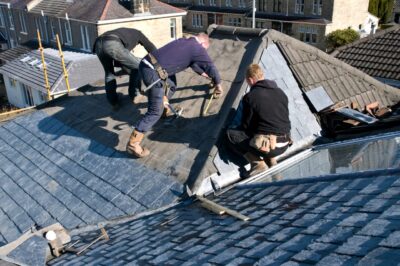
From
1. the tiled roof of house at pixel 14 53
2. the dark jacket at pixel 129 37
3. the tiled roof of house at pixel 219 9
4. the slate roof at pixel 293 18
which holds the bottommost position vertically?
the tiled roof of house at pixel 14 53

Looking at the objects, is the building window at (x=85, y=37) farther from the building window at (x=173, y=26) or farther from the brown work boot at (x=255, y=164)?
the brown work boot at (x=255, y=164)

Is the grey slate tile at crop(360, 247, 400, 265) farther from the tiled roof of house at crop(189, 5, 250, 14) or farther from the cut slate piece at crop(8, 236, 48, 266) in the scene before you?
the tiled roof of house at crop(189, 5, 250, 14)

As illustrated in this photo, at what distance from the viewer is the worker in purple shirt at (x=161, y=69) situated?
6.38m

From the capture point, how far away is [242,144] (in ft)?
19.4

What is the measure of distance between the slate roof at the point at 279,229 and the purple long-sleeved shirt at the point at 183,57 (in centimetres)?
222

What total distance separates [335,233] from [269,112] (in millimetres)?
2518

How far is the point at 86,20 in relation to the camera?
95.8 ft

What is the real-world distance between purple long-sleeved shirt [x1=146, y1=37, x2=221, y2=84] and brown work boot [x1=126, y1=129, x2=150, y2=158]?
44.0 inches

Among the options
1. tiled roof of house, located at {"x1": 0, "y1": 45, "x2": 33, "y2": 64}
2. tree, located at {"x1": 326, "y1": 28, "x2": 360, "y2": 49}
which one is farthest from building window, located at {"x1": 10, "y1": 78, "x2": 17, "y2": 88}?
tree, located at {"x1": 326, "y1": 28, "x2": 360, "y2": 49}

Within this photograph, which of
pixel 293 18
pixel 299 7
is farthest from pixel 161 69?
pixel 299 7

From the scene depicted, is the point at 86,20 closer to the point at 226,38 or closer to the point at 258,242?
the point at 226,38

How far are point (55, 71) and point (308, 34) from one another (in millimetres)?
25878

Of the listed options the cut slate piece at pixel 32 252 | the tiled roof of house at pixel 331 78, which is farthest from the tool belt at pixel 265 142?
the cut slate piece at pixel 32 252

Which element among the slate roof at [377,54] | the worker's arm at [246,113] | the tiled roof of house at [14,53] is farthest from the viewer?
the tiled roof of house at [14,53]
